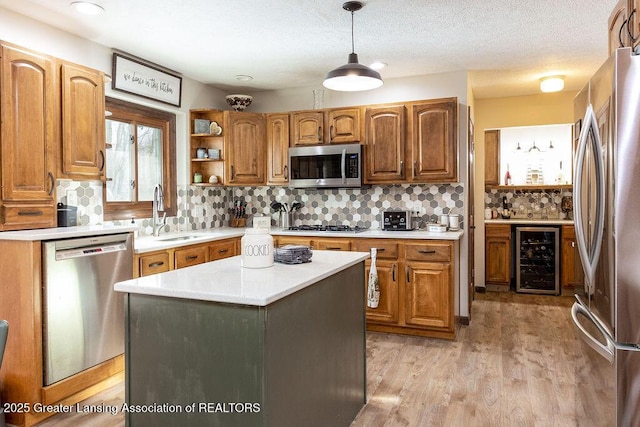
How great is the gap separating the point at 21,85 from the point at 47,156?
17.5 inches

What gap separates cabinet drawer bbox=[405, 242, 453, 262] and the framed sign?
8.87ft

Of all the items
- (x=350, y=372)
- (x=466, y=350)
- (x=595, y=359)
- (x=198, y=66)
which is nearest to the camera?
(x=595, y=359)

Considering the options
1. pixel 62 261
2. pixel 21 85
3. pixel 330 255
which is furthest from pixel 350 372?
pixel 21 85

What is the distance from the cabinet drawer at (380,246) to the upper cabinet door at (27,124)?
2516mm

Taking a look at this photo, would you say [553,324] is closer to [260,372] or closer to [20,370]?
[260,372]

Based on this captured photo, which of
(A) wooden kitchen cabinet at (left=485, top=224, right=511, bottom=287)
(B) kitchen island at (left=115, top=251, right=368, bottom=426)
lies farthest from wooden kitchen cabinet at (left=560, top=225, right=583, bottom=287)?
(B) kitchen island at (left=115, top=251, right=368, bottom=426)

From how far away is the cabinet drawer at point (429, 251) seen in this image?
3.91m

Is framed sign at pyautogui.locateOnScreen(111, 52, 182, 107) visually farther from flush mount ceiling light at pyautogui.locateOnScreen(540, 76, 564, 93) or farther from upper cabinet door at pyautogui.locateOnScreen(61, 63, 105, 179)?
flush mount ceiling light at pyautogui.locateOnScreen(540, 76, 564, 93)

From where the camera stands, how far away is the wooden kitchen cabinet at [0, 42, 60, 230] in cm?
263

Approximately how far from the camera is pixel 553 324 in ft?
14.6

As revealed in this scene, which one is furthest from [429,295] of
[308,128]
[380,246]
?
[308,128]

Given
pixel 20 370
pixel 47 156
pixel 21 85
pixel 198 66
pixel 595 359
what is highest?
pixel 198 66

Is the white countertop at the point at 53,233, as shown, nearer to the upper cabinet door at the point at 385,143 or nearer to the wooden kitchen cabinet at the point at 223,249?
the wooden kitchen cabinet at the point at 223,249

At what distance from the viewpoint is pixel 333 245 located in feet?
14.1
